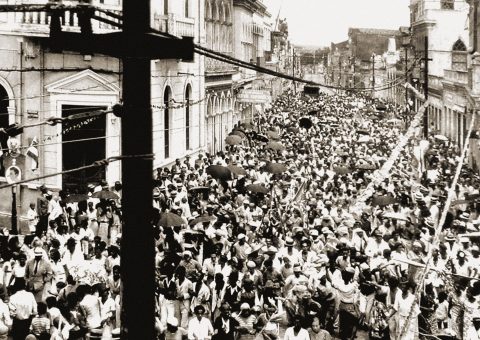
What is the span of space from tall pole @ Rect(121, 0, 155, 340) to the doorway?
16.5 m

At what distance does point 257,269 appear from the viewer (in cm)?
1362

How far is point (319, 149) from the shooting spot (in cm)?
3569

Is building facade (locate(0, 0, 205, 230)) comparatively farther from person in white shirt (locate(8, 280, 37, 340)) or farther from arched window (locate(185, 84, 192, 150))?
person in white shirt (locate(8, 280, 37, 340))

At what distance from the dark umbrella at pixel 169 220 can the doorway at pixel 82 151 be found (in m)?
7.37

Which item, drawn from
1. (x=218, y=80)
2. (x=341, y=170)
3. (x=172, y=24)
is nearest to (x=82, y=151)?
(x=172, y=24)

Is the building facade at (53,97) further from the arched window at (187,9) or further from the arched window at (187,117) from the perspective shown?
the arched window at (187,117)

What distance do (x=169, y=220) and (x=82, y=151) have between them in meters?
8.24

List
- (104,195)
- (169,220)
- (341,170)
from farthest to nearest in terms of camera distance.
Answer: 1. (341,170)
2. (104,195)
3. (169,220)

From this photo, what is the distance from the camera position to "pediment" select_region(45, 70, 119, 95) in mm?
22109

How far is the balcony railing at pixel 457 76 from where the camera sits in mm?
42688

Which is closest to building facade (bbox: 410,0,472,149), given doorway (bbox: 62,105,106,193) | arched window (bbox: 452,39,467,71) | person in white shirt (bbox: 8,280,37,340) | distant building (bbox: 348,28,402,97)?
arched window (bbox: 452,39,467,71)

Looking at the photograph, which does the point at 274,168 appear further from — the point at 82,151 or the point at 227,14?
the point at 227,14

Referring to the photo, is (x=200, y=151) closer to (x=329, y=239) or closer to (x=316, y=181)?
(x=316, y=181)

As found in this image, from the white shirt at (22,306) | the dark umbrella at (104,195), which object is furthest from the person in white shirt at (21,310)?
the dark umbrella at (104,195)
